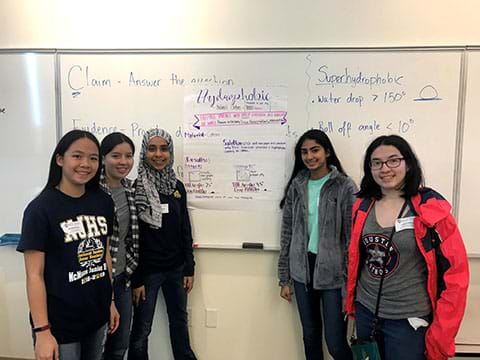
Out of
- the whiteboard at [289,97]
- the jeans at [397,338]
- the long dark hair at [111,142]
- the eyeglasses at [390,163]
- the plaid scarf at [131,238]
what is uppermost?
the whiteboard at [289,97]

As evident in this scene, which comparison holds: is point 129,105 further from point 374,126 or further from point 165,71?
point 374,126

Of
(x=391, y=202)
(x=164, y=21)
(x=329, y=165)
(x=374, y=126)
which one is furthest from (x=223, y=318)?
(x=164, y=21)

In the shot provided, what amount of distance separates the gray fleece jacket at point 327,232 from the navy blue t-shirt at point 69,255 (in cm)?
104

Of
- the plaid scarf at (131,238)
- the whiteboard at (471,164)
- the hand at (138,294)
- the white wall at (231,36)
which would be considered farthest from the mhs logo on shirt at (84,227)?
the whiteboard at (471,164)

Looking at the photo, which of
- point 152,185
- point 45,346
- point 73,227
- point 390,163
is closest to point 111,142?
point 152,185

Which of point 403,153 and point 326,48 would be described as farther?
point 326,48

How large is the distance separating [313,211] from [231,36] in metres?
1.15

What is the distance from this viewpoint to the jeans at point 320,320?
2.00 m

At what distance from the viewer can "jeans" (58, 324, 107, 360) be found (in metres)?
1.44

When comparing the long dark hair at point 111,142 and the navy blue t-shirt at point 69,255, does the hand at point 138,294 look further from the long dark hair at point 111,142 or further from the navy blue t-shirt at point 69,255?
the long dark hair at point 111,142

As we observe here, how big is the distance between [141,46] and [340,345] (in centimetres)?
210

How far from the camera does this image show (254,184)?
225cm

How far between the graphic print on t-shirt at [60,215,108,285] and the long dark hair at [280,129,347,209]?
3.55 ft

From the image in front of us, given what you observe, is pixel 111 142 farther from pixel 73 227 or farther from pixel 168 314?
pixel 168 314
